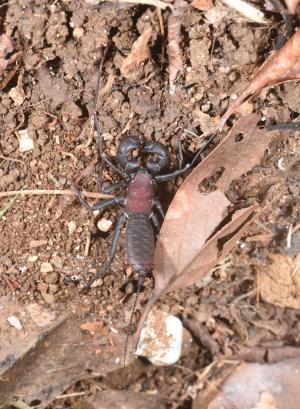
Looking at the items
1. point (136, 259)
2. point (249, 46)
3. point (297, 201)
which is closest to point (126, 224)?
point (136, 259)

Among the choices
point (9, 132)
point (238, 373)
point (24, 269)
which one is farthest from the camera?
point (238, 373)

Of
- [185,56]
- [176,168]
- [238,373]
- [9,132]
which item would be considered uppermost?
[185,56]

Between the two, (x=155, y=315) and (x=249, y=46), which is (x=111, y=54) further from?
(x=155, y=315)

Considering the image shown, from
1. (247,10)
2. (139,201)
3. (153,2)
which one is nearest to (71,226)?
(139,201)

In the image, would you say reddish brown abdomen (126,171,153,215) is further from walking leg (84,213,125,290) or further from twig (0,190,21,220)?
twig (0,190,21,220)

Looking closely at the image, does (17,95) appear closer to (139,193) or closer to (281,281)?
(139,193)
